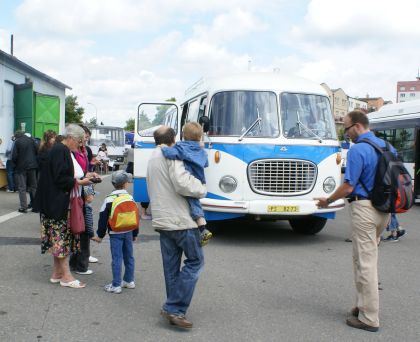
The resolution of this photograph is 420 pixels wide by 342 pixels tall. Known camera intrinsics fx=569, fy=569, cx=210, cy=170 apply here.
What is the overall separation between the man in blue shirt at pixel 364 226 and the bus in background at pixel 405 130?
11663 millimetres

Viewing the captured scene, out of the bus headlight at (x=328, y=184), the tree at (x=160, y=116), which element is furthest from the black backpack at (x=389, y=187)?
the tree at (x=160, y=116)

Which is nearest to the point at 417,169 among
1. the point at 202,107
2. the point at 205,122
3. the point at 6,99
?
the point at 202,107

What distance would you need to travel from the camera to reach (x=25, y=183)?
12.7 m

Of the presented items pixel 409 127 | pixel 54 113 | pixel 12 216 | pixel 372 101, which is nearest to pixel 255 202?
pixel 12 216

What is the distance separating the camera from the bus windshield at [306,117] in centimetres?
908

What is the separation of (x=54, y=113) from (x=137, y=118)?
13.5 metres

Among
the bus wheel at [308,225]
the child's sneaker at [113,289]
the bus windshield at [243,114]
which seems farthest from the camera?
the bus wheel at [308,225]

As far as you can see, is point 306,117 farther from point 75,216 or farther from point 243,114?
point 75,216

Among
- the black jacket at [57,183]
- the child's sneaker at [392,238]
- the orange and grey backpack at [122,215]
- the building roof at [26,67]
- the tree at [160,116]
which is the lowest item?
the child's sneaker at [392,238]

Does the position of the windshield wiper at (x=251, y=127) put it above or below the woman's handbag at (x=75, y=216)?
above

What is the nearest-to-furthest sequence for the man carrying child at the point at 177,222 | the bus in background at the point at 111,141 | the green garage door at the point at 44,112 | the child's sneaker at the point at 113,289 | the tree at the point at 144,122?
the man carrying child at the point at 177,222, the child's sneaker at the point at 113,289, the tree at the point at 144,122, the green garage door at the point at 44,112, the bus in background at the point at 111,141

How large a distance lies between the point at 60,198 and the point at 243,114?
13.0 ft

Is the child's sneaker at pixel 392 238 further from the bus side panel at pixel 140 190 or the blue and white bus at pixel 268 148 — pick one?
the bus side panel at pixel 140 190

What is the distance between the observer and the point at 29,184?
42.5 ft
